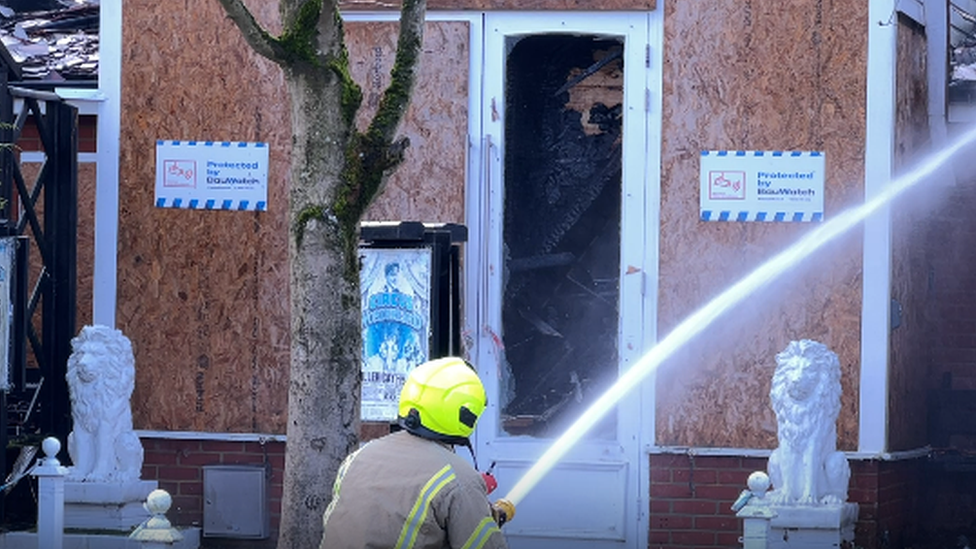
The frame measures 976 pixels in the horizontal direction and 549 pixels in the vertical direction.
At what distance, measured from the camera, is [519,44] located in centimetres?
1227

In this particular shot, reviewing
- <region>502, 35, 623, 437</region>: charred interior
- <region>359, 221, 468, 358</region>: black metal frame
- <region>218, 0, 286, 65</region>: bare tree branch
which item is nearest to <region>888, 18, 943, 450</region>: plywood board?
<region>502, 35, 623, 437</region>: charred interior

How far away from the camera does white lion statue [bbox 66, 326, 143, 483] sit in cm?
1139

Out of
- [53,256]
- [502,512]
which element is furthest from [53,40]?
[502,512]

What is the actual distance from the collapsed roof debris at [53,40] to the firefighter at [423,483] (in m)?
8.05

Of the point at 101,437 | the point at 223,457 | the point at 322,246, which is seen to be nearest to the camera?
the point at 322,246

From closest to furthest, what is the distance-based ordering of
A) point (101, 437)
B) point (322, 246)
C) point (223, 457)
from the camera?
point (322, 246), point (101, 437), point (223, 457)

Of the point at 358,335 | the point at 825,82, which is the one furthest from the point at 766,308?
the point at 358,335

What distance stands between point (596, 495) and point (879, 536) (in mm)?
1862

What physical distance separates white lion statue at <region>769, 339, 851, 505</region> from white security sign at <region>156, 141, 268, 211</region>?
150 inches

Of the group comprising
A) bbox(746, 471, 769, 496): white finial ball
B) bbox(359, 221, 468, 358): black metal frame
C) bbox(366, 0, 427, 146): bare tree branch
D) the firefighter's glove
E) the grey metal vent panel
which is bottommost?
the grey metal vent panel

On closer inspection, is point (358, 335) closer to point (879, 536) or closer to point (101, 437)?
point (101, 437)

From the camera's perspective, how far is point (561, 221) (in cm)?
1257

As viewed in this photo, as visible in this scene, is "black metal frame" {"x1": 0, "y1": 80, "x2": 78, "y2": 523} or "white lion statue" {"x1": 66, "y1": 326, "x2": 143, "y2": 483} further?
"black metal frame" {"x1": 0, "y1": 80, "x2": 78, "y2": 523}

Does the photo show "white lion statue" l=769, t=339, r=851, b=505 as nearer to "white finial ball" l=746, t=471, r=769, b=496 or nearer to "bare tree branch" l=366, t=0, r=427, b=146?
"white finial ball" l=746, t=471, r=769, b=496
